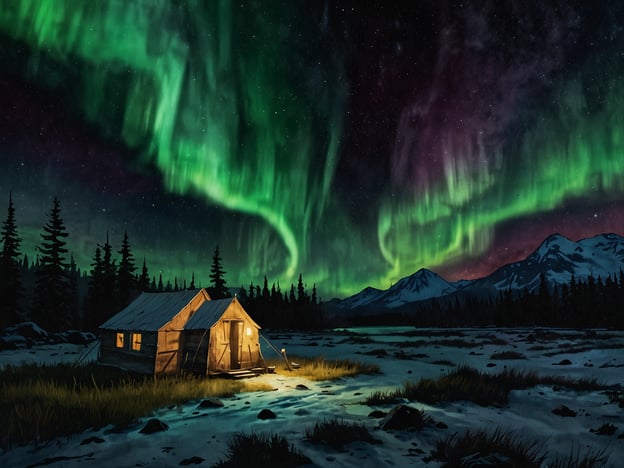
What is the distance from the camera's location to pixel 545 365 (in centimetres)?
2477

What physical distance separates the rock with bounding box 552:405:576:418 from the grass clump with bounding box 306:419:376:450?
6.72 metres

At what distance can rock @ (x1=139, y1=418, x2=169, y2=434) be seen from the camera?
1025 centimetres

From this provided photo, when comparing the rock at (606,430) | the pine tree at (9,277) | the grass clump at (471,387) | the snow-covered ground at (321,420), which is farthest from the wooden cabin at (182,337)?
the pine tree at (9,277)

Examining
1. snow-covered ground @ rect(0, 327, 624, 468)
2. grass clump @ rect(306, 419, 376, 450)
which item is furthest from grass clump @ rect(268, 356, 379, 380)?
grass clump @ rect(306, 419, 376, 450)

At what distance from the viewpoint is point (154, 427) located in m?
10.4

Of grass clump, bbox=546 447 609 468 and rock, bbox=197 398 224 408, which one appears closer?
grass clump, bbox=546 447 609 468

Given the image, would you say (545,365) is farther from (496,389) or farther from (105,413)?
(105,413)

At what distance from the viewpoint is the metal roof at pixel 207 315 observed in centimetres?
2156

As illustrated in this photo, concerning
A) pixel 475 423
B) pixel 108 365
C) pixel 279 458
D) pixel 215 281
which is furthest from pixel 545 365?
pixel 215 281

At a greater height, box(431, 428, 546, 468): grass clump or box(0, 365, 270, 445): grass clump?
box(431, 428, 546, 468): grass clump

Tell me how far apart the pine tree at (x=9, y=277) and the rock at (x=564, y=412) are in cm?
5259

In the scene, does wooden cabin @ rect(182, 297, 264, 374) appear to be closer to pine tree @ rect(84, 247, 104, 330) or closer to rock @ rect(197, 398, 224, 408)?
rock @ rect(197, 398, 224, 408)

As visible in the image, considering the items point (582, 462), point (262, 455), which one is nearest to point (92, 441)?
point (262, 455)

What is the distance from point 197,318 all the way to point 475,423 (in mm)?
15450
